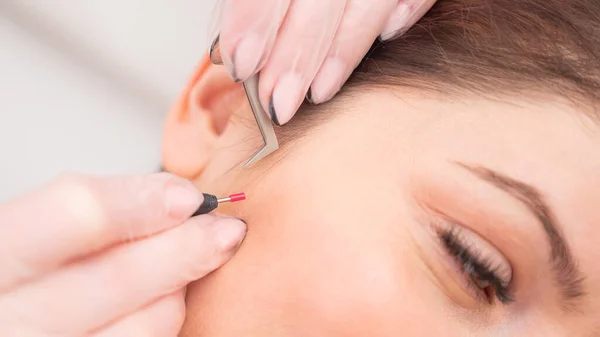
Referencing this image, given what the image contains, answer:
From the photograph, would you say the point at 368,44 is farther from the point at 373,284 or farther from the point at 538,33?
the point at 373,284

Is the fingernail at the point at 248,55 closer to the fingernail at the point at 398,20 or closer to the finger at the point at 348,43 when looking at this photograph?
the finger at the point at 348,43

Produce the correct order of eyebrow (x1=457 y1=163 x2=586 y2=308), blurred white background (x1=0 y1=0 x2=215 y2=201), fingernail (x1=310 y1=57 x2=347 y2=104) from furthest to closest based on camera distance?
blurred white background (x1=0 y1=0 x2=215 y2=201) → fingernail (x1=310 y1=57 x2=347 y2=104) → eyebrow (x1=457 y1=163 x2=586 y2=308)

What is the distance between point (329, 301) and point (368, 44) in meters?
0.38

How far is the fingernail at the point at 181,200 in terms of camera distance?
79 centimetres

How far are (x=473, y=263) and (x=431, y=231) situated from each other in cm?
7

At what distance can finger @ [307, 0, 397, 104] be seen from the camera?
0.88m

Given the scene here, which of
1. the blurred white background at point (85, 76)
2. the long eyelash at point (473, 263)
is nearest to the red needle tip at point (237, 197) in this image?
the long eyelash at point (473, 263)

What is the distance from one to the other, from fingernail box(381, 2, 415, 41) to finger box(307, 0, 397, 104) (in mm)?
19

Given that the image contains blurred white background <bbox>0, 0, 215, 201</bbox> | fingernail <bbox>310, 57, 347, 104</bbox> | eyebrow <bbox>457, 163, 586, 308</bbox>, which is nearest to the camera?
eyebrow <bbox>457, 163, 586, 308</bbox>

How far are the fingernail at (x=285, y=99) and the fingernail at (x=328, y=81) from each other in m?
0.03

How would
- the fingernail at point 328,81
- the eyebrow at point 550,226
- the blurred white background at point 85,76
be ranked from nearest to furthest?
1. the eyebrow at point 550,226
2. the fingernail at point 328,81
3. the blurred white background at point 85,76

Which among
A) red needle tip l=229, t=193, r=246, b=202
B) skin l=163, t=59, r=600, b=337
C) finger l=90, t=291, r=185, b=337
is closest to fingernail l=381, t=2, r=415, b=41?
skin l=163, t=59, r=600, b=337

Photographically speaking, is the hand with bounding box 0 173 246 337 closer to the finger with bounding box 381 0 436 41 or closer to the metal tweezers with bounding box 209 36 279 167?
the metal tweezers with bounding box 209 36 279 167

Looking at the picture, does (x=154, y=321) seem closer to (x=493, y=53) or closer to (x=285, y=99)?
(x=285, y=99)
